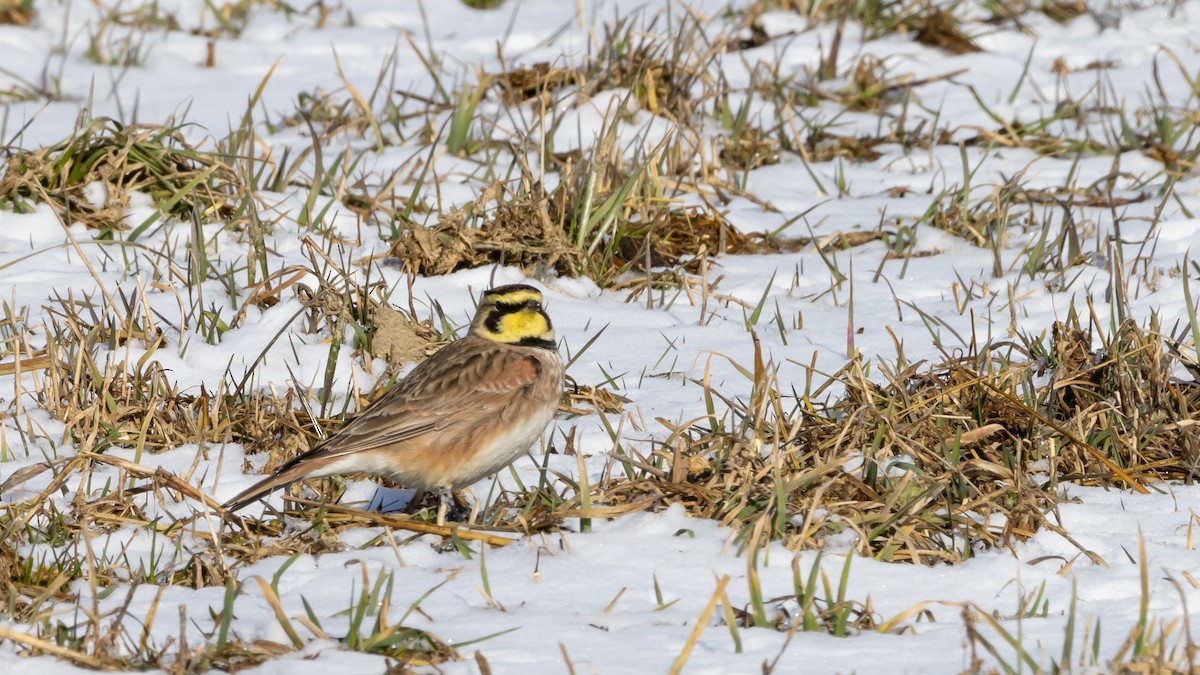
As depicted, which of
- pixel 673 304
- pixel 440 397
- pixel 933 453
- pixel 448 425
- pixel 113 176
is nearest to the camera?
pixel 933 453

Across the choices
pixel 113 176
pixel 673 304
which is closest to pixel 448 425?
pixel 673 304

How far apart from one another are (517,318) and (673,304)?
1.50m

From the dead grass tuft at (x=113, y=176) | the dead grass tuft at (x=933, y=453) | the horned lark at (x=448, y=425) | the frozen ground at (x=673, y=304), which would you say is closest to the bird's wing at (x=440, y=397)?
the horned lark at (x=448, y=425)

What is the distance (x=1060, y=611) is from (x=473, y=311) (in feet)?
10.4

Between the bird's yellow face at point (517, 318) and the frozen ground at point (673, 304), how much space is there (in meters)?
0.35

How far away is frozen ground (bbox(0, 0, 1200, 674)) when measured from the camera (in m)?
3.65

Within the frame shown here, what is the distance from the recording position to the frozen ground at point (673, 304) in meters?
3.65

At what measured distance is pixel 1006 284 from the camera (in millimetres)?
6422

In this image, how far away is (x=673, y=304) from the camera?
6535mm

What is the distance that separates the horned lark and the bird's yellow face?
9 centimetres

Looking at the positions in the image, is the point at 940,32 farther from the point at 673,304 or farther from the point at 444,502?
the point at 444,502

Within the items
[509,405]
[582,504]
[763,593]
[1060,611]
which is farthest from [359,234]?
[1060,611]

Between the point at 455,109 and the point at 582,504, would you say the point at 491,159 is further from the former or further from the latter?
the point at 582,504

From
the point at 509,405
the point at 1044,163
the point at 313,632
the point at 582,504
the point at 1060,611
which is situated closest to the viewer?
the point at 313,632
